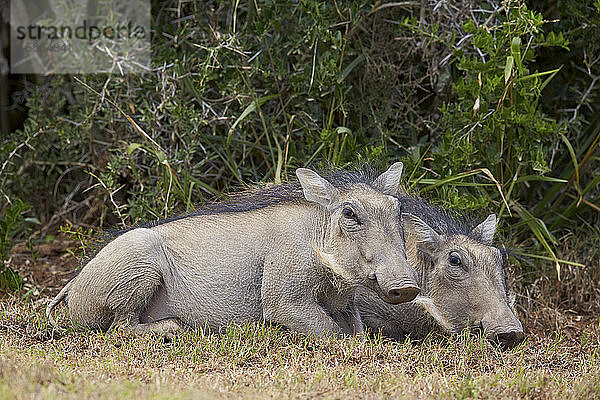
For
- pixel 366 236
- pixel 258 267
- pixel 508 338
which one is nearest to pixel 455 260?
pixel 508 338

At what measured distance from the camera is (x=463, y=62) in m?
5.51

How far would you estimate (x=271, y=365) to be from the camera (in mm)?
3832

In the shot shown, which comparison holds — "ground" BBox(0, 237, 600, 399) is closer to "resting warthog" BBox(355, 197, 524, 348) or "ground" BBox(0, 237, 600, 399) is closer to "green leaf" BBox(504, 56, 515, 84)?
"resting warthog" BBox(355, 197, 524, 348)

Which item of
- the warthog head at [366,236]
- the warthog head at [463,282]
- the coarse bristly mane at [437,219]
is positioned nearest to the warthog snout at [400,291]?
the warthog head at [366,236]

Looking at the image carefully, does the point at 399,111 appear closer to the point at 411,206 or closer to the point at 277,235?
the point at 411,206

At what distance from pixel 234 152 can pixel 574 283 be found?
2.86m

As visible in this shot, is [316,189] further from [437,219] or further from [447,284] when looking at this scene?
[447,284]

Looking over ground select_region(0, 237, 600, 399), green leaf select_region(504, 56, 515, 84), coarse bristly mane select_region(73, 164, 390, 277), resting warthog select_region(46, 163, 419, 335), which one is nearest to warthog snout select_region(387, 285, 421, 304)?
resting warthog select_region(46, 163, 419, 335)

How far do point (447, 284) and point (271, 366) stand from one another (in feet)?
4.31

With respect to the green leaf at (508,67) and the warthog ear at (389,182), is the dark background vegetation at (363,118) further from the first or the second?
the warthog ear at (389,182)

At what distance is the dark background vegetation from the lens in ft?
18.7

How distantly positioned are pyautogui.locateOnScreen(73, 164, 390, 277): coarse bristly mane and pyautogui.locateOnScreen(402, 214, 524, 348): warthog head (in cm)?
39

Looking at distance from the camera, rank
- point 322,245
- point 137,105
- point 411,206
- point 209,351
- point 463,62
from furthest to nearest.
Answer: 1. point 137,105
2. point 463,62
3. point 411,206
4. point 322,245
5. point 209,351

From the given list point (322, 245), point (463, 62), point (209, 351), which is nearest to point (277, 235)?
point (322, 245)
